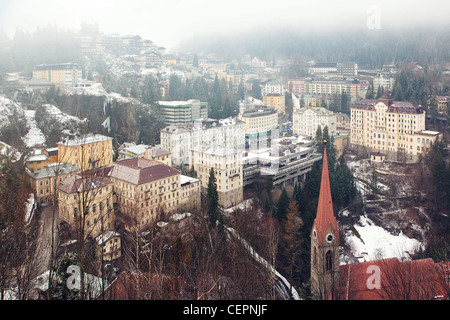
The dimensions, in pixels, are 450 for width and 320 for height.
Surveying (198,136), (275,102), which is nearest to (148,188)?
(198,136)

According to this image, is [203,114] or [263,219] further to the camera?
[203,114]

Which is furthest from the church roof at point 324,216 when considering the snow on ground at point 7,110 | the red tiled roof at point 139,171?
the snow on ground at point 7,110

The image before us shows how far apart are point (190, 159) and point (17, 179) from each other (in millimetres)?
7269

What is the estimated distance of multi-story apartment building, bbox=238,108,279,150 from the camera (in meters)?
25.6

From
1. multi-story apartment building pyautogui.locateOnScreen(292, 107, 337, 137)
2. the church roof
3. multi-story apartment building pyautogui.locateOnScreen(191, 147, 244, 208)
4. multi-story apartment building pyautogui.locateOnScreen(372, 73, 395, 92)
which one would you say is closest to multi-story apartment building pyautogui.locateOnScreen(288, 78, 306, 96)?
multi-story apartment building pyautogui.locateOnScreen(372, 73, 395, 92)

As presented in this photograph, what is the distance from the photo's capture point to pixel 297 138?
2488 cm

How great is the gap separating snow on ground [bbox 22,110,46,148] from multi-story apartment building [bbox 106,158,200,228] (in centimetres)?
622

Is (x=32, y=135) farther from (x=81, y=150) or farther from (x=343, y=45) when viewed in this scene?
(x=343, y=45)

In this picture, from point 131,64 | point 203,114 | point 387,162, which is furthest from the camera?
point 131,64

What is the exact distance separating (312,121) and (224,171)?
1122cm

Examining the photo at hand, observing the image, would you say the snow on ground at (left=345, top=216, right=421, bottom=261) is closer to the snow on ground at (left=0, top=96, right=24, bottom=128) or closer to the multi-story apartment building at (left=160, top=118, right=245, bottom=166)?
the multi-story apartment building at (left=160, top=118, right=245, bottom=166)

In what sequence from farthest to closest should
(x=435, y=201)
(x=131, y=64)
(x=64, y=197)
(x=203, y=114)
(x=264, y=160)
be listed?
(x=131, y=64) < (x=203, y=114) < (x=264, y=160) < (x=435, y=201) < (x=64, y=197)
